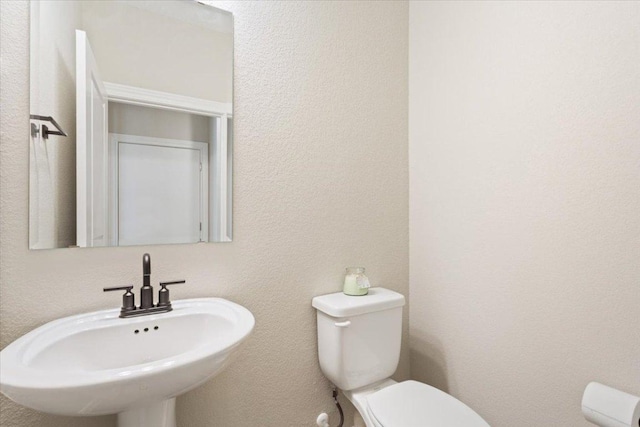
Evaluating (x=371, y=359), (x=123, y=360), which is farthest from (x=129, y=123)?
(x=371, y=359)

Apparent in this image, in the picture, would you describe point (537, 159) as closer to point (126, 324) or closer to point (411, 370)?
point (411, 370)

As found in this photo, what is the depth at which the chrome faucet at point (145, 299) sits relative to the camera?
100 centimetres

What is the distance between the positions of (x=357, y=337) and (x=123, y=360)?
802mm

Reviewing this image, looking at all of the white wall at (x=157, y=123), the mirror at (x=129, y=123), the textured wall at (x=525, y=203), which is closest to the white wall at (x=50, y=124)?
the mirror at (x=129, y=123)

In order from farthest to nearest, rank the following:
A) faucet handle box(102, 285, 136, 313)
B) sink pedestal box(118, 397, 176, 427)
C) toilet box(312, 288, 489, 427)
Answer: toilet box(312, 288, 489, 427)
faucet handle box(102, 285, 136, 313)
sink pedestal box(118, 397, 176, 427)

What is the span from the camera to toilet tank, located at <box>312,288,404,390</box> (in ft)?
4.21

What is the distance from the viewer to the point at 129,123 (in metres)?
1.11

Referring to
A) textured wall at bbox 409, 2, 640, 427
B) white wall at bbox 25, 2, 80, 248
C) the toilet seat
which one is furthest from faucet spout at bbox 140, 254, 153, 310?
textured wall at bbox 409, 2, 640, 427

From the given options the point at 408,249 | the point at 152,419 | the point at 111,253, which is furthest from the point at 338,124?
the point at 152,419

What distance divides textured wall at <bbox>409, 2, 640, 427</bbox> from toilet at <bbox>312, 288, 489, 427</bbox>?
0.28m

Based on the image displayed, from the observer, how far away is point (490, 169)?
1.34 m

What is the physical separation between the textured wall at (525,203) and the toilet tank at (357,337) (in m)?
0.32

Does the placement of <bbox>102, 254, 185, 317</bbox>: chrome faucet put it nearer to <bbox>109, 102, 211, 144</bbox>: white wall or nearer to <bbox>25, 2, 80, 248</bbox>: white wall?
<bbox>25, 2, 80, 248</bbox>: white wall

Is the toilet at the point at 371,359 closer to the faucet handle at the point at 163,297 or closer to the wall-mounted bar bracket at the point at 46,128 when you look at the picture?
the faucet handle at the point at 163,297
